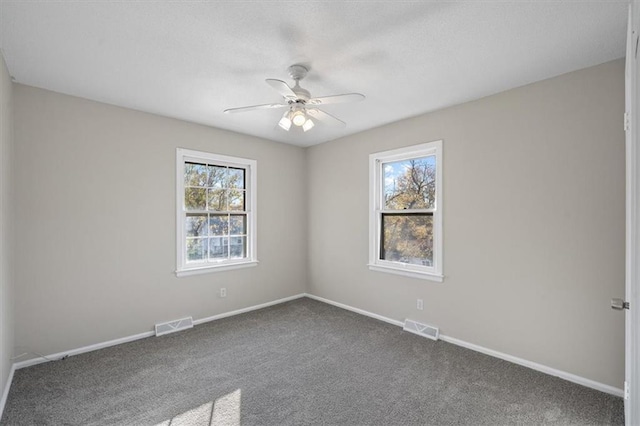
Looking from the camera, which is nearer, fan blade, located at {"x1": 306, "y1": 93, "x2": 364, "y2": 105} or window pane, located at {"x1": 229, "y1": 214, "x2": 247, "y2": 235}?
fan blade, located at {"x1": 306, "y1": 93, "x2": 364, "y2": 105}

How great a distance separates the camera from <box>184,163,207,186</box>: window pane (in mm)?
3898

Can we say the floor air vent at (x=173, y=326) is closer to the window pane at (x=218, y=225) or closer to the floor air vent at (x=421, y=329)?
the window pane at (x=218, y=225)

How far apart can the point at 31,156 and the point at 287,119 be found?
7.89ft

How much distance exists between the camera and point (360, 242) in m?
4.30

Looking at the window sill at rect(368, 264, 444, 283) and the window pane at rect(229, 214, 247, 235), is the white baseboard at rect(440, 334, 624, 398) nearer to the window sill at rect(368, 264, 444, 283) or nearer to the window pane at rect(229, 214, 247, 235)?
the window sill at rect(368, 264, 444, 283)

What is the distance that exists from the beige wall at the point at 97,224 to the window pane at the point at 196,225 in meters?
0.24

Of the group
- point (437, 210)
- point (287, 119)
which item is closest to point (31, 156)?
point (287, 119)

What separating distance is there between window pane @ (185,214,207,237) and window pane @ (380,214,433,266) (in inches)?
94.5

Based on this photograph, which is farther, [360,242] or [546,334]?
[360,242]

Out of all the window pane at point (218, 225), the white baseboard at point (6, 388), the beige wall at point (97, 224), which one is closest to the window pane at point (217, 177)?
the beige wall at point (97, 224)

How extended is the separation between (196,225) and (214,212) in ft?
0.94

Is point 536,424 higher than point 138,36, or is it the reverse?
point 138,36

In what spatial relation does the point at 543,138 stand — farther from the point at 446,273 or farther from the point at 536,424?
the point at 536,424

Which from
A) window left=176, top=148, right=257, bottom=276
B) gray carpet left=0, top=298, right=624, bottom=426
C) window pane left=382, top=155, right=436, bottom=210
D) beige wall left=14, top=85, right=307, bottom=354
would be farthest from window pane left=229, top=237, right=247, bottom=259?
window pane left=382, top=155, right=436, bottom=210
